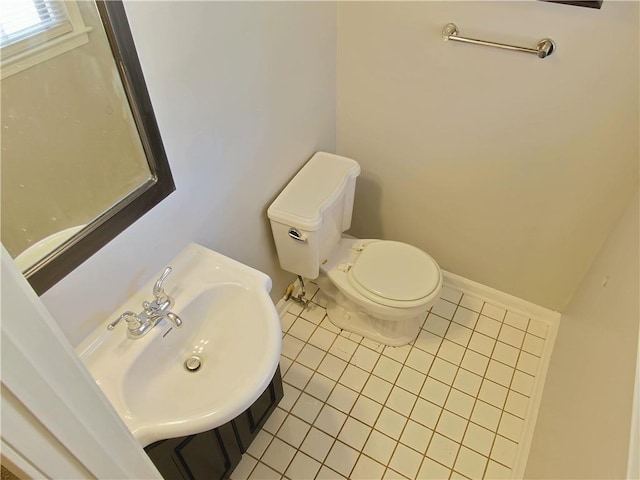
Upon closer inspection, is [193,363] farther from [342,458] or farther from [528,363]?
[528,363]

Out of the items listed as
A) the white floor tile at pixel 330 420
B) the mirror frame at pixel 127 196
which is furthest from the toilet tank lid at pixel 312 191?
the white floor tile at pixel 330 420

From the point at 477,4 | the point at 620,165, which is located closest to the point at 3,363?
the point at 477,4

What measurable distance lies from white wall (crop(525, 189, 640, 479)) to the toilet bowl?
53 cm

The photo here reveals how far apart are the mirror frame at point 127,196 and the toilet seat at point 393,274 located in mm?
A: 888

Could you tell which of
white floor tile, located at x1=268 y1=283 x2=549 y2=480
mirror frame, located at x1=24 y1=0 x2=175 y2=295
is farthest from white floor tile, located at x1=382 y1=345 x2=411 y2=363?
mirror frame, located at x1=24 y1=0 x2=175 y2=295

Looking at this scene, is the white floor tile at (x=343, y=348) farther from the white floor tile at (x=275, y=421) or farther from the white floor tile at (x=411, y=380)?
the white floor tile at (x=275, y=421)

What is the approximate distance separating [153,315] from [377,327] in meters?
1.10

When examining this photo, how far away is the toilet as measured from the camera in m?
1.71

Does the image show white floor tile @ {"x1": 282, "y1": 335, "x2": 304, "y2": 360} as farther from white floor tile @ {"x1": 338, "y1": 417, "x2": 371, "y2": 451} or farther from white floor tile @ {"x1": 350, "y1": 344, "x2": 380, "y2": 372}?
white floor tile @ {"x1": 338, "y1": 417, "x2": 371, "y2": 451}

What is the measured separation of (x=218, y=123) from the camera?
4.36 ft

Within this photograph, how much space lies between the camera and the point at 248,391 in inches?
43.1

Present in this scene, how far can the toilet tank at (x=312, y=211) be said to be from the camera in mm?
1681

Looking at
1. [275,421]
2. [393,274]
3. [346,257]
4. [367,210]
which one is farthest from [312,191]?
[275,421]

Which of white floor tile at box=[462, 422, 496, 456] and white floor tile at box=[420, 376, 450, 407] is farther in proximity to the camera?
white floor tile at box=[420, 376, 450, 407]
